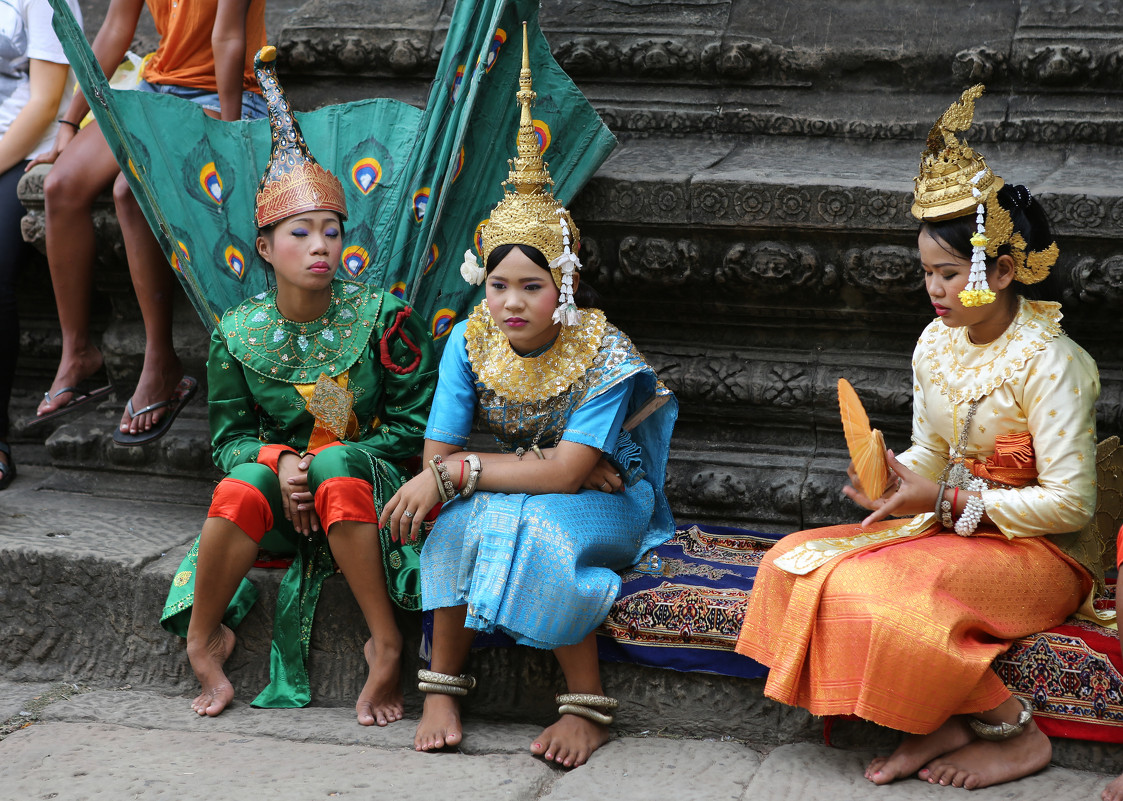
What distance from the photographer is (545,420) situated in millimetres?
2707

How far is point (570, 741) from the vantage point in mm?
2459

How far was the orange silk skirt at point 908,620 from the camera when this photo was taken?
218 centimetres

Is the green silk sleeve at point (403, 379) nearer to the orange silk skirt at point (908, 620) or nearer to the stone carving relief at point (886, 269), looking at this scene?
the orange silk skirt at point (908, 620)

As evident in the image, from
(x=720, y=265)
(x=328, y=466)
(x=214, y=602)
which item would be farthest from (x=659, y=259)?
(x=214, y=602)

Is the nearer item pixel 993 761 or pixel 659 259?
pixel 993 761

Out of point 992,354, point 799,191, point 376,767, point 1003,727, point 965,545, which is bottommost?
point 376,767

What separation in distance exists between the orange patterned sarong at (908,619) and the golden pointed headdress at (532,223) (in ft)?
2.50

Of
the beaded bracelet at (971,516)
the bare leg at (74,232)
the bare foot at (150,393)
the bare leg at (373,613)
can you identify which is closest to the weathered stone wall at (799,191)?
the beaded bracelet at (971,516)

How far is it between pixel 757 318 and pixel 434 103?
1.07 m

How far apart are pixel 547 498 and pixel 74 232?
1.81m

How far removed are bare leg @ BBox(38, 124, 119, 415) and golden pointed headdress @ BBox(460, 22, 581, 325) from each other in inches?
56.0

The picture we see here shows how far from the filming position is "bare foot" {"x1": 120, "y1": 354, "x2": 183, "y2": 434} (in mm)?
3363

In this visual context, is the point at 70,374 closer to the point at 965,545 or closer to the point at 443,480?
the point at 443,480

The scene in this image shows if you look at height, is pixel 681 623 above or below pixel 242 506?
below
